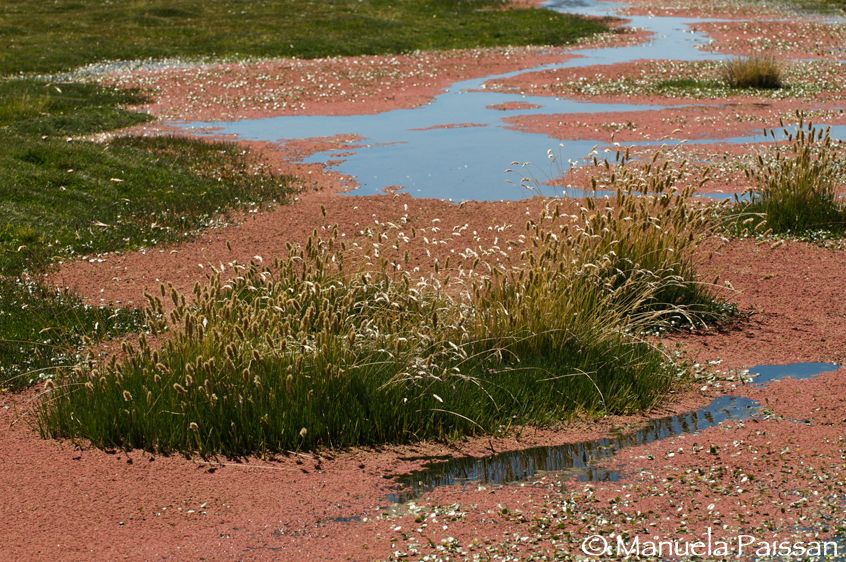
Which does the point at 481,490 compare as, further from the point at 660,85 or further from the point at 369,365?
the point at 660,85

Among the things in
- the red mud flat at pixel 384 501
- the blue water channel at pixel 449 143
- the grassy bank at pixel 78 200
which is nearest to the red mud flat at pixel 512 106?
the blue water channel at pixel 449 143

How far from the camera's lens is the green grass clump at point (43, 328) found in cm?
1148

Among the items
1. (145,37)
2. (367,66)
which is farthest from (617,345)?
(145,37)

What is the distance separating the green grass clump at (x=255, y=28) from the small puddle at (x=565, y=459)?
104 ft

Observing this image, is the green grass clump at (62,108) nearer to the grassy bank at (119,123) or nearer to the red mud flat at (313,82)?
the grassy bank at (119,123)

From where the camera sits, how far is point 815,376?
37.2 feet

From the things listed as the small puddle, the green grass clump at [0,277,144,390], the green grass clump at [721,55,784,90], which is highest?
the green grass clump at [721,55,784,90]

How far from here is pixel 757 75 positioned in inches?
1307

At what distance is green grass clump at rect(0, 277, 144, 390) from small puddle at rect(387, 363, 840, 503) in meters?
3.63

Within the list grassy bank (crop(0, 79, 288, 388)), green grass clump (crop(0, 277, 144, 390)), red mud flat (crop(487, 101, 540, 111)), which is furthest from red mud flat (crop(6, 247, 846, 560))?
red mud flat (crop(487, 101, 540, 111))

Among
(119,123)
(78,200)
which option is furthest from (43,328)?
(119,123)

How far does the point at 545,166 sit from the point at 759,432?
45.8 feet

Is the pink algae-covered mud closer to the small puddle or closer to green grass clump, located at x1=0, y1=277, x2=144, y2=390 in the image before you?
the small puddle

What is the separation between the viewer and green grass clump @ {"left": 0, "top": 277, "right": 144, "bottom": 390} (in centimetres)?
1148
